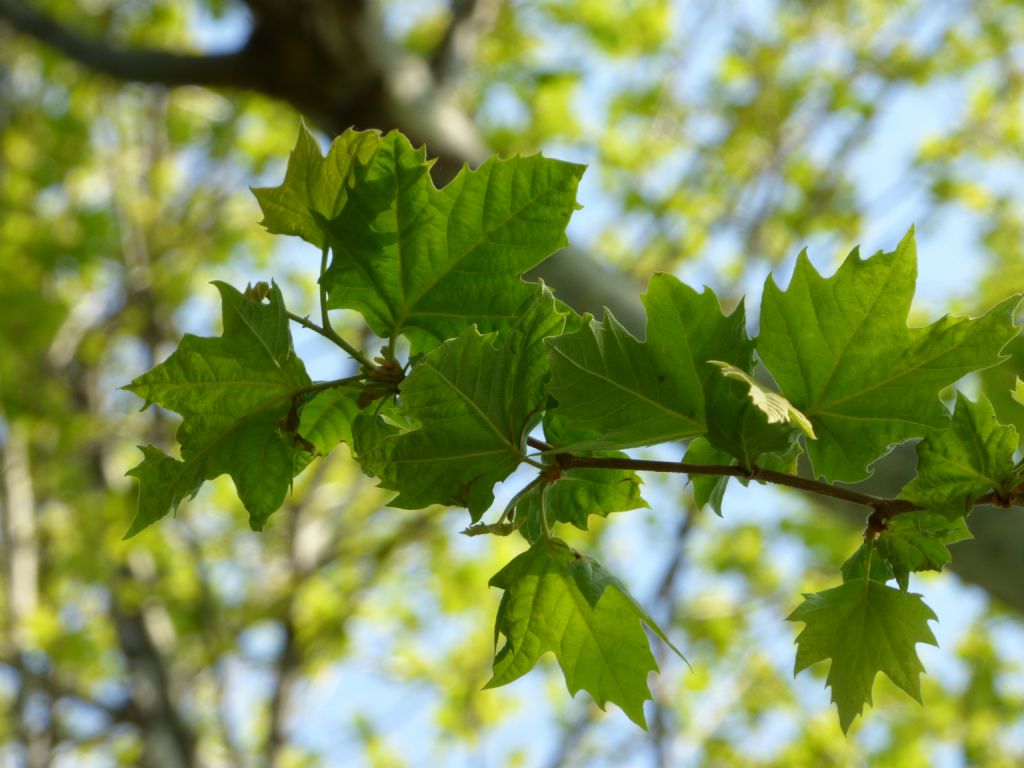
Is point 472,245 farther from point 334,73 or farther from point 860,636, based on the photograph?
point 334,73

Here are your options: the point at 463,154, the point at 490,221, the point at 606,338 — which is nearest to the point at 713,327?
the point at 606,338

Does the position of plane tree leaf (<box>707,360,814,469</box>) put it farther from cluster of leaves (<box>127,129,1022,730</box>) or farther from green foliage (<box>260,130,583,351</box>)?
green foliage (<box>260,130,583,351</box>)

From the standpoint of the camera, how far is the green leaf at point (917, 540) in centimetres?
68

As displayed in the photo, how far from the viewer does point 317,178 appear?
2.47 ft

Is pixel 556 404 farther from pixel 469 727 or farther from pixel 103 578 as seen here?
pixel 469 727

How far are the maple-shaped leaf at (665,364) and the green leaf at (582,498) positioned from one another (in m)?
0.08

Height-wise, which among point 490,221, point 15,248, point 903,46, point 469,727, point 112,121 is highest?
point 112,121

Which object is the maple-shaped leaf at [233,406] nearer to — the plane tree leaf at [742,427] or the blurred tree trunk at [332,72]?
the plane tree leaf at [742,427]

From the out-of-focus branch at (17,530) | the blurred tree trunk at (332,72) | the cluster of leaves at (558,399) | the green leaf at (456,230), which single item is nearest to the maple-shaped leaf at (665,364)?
the cluster of leaves at (558,399)

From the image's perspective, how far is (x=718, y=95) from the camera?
568 centimetres

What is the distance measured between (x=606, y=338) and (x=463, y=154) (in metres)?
2.24

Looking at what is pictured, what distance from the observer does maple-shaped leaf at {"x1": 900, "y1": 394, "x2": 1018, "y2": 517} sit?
66cm

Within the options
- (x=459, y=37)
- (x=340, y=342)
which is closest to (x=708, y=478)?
(x=340, y=342)

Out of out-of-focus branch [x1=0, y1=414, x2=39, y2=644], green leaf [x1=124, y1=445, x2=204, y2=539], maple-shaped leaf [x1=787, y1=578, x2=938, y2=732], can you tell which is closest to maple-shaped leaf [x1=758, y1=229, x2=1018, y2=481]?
maple-shaped leaf [x1=787, y1=578, x2=938, y2=732]
